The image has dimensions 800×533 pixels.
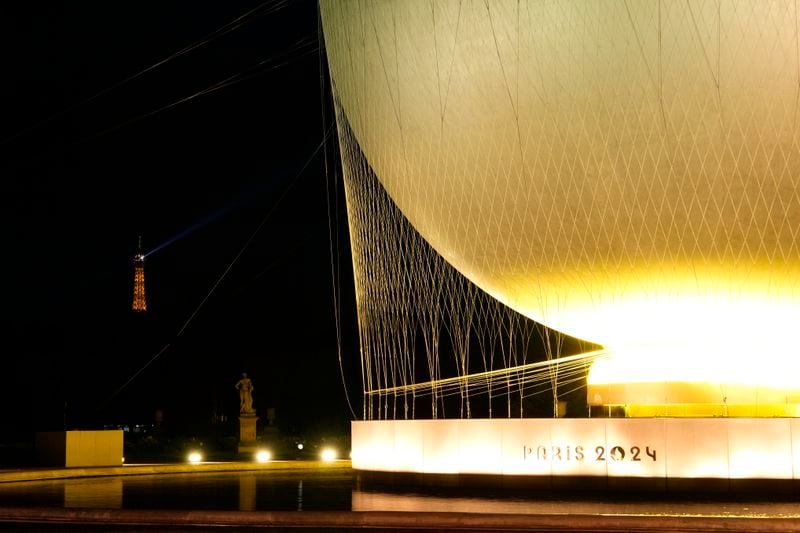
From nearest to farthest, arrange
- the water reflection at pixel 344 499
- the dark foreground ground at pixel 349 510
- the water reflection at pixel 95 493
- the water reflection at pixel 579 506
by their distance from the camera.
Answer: the dark foreground ground at pixel 349 510 → the water reflection at pixel 579 506 → the water reflection at pixel 344 499 → the water reflection at pixel 95 493

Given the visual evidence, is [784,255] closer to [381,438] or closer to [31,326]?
[381,438]

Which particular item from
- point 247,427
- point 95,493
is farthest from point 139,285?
point 95,493

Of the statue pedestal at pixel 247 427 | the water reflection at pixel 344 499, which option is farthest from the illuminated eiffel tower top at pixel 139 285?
the water reflection at pixel 344 499

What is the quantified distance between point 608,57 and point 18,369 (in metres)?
35.1

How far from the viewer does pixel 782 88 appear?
1619cm

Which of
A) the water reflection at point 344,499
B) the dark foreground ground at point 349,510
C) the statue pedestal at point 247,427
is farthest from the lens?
the statue pedestal at point 247,427

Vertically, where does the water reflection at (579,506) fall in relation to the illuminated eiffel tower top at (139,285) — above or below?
below

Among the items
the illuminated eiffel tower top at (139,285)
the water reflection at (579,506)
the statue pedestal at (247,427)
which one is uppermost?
the illuminated eiffel tower top at (139,285)

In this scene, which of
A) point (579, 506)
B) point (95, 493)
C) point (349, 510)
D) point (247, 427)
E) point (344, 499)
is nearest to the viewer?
point (349, 510)

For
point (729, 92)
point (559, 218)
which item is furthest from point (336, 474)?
point (729, 92)

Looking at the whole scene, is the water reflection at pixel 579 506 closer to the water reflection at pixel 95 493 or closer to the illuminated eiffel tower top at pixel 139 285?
the water reflection at pixel 95 493

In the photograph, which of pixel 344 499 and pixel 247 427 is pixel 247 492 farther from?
pixel 247 427

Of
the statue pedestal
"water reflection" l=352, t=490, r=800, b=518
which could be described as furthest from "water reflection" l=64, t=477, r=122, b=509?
the statue pedestal

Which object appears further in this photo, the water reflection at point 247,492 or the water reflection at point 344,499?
the water reflection at point 247,492
